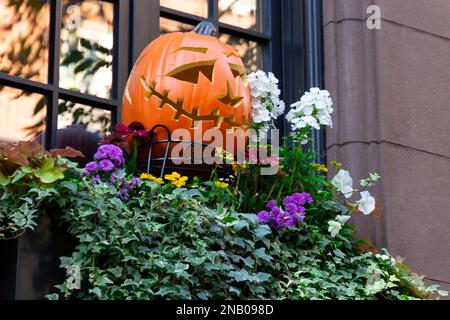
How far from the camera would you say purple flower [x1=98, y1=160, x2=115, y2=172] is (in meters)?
4.39

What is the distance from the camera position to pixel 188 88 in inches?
191

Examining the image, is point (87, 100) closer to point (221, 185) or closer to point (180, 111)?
point (180, 111)

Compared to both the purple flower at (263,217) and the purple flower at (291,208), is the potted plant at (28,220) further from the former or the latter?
the purple flower at (291,208)

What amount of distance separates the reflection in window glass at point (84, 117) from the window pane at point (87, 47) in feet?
0.29

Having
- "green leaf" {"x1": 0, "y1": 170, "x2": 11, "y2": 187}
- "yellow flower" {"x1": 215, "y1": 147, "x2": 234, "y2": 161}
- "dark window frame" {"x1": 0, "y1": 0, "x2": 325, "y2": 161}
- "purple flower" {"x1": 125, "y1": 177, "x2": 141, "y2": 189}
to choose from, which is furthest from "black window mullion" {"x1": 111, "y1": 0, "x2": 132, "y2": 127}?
"green leaf" {"x1": 0, "y1": 170, "x2": 11, "y2": 187}

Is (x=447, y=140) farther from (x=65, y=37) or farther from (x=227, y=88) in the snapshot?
(x=65, y=37)

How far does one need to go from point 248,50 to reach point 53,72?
4.27 ft

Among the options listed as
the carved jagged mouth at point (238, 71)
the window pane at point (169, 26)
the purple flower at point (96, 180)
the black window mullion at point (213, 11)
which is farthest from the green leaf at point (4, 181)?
the black window mullion at point (213, 11)

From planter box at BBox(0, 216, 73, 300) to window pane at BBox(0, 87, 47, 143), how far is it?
43.9 inches

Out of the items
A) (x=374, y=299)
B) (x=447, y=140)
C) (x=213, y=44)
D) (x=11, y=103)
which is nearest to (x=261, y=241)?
(x=374, y=299)

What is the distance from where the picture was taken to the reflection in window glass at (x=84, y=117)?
520 centimetres

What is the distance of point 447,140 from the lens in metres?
5.84

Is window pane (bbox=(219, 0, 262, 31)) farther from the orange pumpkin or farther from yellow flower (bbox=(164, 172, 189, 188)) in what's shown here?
yellow flower (bbox=(164, 172, 189, 188))


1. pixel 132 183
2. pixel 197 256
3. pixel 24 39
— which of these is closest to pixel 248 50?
pixel 24 39
